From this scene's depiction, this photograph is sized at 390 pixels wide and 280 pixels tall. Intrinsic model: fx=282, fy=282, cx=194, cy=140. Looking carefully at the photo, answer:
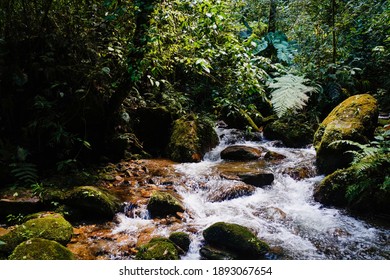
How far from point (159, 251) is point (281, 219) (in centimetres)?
174

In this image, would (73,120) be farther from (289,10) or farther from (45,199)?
(289,10)

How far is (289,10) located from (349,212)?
8.65 metres

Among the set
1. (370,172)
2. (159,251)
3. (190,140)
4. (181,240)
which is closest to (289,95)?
(190,140)

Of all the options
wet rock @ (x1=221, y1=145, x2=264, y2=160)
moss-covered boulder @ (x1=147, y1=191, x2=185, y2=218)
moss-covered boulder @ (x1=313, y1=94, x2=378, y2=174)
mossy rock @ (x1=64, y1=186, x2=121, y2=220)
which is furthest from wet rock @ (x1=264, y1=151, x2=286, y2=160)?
mossy rock @ (x1=64, y1=186, x2=121, y2=220)

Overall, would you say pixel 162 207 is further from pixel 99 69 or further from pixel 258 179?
pixel 99 69

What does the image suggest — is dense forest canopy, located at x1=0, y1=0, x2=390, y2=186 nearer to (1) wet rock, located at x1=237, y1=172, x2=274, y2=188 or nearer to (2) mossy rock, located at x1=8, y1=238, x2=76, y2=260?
(1) wet rock, located at x1=237, y1=172, x2=274, y2=188

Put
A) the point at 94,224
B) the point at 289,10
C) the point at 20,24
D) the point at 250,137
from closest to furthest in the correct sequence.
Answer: the point at 94,224
the point at 20,24
the point at 250,137
the point at 289,10

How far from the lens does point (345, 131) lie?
15.1 ft

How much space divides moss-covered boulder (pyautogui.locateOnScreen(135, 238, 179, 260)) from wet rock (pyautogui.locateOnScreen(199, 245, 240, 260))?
29 centimetres

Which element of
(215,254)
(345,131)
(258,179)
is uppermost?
(345,131)

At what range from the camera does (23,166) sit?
3.67 m

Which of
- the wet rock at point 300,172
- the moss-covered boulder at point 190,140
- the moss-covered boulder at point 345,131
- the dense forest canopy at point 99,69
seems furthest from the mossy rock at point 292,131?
the wet rock at point 300,172

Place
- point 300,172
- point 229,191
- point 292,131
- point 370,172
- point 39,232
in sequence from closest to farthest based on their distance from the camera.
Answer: point 39,232
point 370,172
point 229,191
point 300,172
point 292,131
